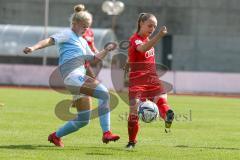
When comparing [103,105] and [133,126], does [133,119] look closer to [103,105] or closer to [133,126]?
[133,126]

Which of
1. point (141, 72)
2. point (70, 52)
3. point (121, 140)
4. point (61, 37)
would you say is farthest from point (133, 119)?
point (121, 140)

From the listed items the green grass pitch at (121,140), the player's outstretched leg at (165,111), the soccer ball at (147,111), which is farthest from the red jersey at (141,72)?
the green grass pitch at (121,140)

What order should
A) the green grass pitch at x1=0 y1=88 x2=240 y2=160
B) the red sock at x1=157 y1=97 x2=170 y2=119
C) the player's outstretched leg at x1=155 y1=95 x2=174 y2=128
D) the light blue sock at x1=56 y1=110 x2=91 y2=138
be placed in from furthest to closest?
1. the red sock at x1=157 y1=97 x2=170 y2=119
2. the light blue sock at x1=56 y1=110 x2=91 y2=138
3. the player's outstretched leg at x1=155 y1=95 x2=174 y2=128
4. the green grass pitch at x1=0 y1=88 x2=240 y2=160

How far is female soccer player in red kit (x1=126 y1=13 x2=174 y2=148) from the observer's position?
11633mm

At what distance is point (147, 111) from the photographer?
11.6 metres

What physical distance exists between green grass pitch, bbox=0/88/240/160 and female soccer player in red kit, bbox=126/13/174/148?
1.68 feet

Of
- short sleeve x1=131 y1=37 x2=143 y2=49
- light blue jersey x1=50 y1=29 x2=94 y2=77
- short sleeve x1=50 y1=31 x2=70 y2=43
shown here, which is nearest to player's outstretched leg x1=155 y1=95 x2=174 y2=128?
short sleeve x1=131 y1=37 x2=143 y2=49

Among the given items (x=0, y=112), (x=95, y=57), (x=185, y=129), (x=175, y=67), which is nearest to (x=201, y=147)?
(x=95, y=57)

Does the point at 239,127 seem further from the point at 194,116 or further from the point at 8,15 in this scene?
the point at 8,15

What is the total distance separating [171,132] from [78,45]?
412 cm

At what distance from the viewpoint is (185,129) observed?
637 inches

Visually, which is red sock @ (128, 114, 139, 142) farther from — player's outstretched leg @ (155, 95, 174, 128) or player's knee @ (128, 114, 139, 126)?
player's outstretched leg @ (155, 95, 174, 128)

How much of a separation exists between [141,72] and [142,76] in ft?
0.24

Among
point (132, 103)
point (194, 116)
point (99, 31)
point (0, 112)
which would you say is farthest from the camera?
point (99, 31)
